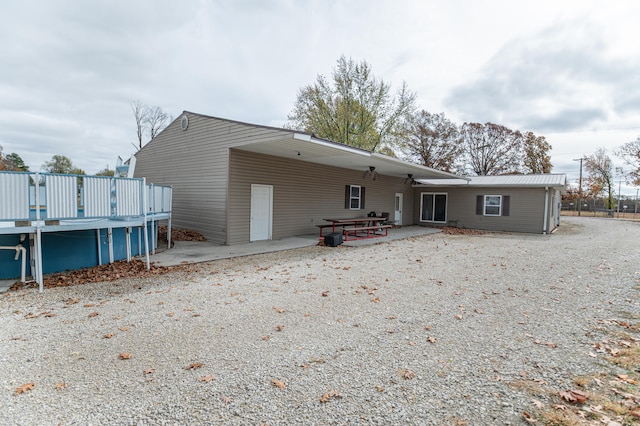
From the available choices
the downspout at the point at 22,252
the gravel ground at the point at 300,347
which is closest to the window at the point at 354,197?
the gravel ground at the point at 300,347

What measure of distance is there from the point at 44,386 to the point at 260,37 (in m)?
12.5

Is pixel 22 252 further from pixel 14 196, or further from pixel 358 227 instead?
pixel 358 227

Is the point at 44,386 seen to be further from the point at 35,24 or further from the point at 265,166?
the point at 35,24

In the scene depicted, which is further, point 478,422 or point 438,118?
point 438,118

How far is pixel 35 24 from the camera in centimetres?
955

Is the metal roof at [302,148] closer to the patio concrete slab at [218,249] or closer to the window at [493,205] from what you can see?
the patio concrete slab at [218,249]

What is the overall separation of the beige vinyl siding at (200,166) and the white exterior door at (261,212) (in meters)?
1.06

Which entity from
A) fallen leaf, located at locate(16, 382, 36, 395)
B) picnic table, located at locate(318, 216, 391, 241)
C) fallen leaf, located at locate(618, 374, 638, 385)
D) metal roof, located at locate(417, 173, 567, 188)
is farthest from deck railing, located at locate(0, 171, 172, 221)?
metal roof, located at locate(417, 173, 567, 188)

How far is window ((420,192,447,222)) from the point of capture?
63.4ft

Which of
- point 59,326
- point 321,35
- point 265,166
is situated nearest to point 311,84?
point 321,35

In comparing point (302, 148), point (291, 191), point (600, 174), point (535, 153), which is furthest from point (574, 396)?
point (600, 174)

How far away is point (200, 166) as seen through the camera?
11039 mm

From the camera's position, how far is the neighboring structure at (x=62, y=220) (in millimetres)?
5055

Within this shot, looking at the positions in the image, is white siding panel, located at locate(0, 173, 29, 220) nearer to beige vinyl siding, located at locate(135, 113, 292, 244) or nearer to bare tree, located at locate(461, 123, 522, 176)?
beige vinyl siding, located at locate(135, 113, 292, 244)
